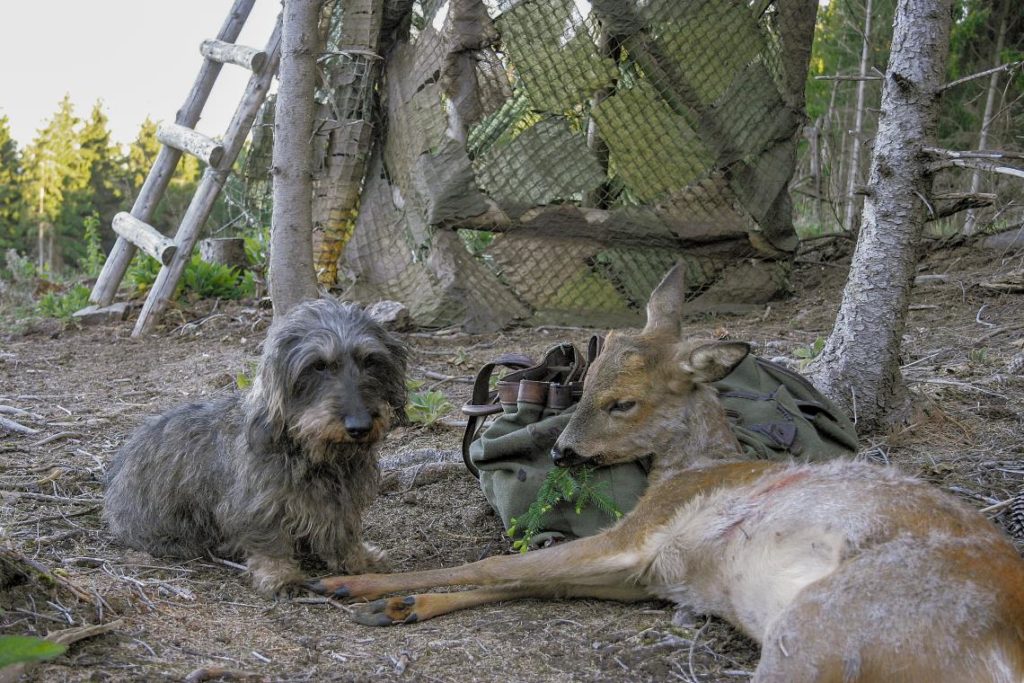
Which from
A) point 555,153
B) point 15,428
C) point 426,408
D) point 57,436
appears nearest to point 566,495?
point 426,408

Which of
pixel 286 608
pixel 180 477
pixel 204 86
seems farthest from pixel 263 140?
pixel 286 608

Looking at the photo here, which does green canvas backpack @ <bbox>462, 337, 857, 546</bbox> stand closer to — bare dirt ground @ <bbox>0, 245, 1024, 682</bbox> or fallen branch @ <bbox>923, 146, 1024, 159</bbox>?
bare dirt ground @ <bbox>0, 245, 1024, 682</bbox>

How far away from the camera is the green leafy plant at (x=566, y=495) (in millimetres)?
4766

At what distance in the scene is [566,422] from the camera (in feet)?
16.7

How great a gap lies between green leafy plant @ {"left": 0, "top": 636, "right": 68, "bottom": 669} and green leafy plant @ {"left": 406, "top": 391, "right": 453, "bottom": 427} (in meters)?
4.92

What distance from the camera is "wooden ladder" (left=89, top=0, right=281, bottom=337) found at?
35.8ft

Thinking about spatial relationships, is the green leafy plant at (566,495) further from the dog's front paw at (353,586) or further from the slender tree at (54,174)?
the slender tree at (54,174)

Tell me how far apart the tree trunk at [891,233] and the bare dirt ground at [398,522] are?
367 mm

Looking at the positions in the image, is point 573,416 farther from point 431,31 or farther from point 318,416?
point 431,31

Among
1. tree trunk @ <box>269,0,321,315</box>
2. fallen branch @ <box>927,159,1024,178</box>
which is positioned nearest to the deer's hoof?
fallen branch @ <box>927,159,1024,178</box>

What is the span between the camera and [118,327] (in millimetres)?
11336

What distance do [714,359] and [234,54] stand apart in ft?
27.5

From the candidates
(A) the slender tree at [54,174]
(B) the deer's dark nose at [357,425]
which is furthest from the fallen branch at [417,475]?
(A) the slender tree at [54,174]

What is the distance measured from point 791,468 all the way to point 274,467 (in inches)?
93.9
